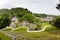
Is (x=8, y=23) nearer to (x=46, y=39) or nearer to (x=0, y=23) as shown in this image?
(x=0, y=23)

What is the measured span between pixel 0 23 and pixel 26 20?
12.5 meters

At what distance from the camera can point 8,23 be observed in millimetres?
61156

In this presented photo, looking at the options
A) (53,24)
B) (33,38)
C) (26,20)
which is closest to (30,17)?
(26,20)

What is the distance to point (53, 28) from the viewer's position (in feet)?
154

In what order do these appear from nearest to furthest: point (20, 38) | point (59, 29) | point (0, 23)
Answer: point (20, 38) → point (59, 29) → point (0, 23)

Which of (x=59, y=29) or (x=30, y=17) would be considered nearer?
(x=59, y=29)


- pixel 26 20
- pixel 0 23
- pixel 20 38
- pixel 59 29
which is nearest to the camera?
pixel 20 38

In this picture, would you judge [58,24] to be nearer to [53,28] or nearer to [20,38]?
[53,28]

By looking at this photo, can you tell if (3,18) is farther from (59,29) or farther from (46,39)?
(46,39)

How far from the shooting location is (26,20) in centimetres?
6900

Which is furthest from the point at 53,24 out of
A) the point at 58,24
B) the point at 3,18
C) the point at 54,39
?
the point at 3,18

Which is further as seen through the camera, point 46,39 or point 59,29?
point 59,29

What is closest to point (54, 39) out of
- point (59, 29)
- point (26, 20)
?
point (59, 29)

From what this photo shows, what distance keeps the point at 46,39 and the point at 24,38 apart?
12.8 feet
